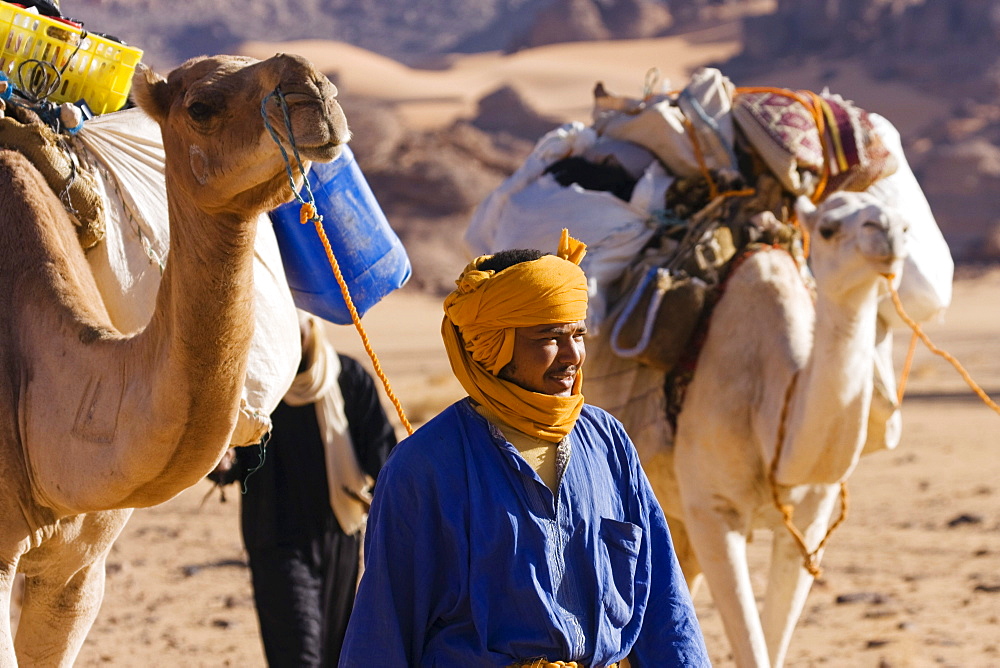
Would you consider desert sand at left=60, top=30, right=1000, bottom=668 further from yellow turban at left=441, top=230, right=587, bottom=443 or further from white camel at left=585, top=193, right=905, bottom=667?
yellow turban at left=441, top=230, right=587, bottom=443

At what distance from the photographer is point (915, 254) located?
19.2 feet

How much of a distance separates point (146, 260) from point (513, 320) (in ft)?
5.50

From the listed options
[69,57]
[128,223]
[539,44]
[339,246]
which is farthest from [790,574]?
[539,44]

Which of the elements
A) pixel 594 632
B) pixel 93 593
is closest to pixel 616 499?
pixel 594 632

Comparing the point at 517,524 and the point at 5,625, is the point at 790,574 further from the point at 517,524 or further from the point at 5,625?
the point at 5,625

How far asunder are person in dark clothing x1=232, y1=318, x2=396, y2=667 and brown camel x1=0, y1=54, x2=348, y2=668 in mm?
1539

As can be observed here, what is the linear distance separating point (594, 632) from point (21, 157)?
2.19 metres

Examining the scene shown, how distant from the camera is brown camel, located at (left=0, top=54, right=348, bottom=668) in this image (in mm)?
2904

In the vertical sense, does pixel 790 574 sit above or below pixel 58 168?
below

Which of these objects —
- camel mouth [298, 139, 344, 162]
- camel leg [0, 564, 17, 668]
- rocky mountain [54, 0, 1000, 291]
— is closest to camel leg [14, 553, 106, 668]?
camel leg [0, 564, 17, 668]

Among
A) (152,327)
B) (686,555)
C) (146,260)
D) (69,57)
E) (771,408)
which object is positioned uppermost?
(69,57)

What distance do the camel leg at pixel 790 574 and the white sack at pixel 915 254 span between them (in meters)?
0.92

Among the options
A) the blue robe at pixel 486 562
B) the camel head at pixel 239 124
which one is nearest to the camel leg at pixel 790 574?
the blue robe at pixel 486 562

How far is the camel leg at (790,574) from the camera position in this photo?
545 cm
